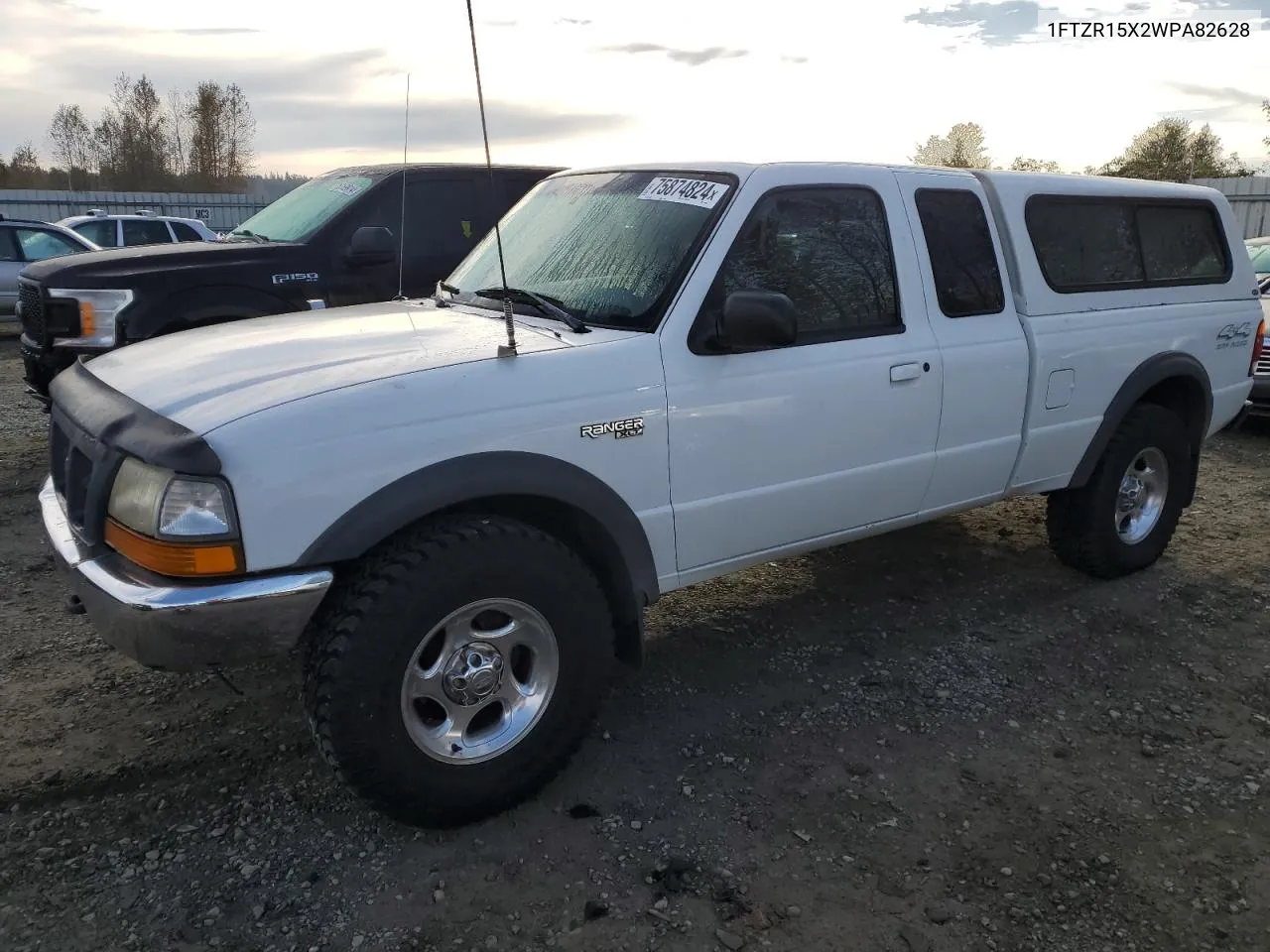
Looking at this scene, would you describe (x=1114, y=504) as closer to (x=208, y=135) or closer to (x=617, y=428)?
(x=617, y=428)

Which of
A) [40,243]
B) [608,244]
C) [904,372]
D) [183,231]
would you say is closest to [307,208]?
[608,244]

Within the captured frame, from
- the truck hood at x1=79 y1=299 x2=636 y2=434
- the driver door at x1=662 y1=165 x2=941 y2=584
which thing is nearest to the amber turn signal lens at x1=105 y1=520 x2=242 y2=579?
the truck hood at x1=79 y1=299 x2=636 y2=434

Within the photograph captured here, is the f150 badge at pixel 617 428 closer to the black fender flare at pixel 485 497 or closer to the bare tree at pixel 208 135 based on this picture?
the black fender flare at pixel 485 497

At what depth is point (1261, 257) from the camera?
32.2 ft

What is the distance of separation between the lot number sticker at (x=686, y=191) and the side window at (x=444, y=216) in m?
3.24

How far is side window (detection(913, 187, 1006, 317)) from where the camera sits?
3.90 m

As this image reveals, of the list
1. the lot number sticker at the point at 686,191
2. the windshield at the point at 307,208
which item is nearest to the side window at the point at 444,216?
the windshield at the point at 307,208

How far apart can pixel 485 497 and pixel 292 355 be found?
80cm

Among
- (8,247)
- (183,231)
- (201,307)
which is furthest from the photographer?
(183,231)

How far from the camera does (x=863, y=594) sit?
4.77 m

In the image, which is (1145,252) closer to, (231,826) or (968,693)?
(968,693)

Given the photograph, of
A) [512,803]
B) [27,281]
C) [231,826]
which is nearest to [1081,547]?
[512,803]

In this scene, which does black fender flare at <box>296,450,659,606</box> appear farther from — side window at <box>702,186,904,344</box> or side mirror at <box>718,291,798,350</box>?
side window at <box>702,186,904,344</box>

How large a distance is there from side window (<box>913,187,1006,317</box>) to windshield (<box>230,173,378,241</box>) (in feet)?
13.9
